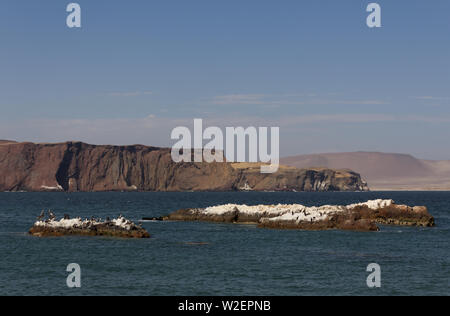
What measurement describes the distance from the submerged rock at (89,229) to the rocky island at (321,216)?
67.0ft

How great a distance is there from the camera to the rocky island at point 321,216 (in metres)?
70.2

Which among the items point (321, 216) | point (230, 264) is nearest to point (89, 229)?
point (230, 264)

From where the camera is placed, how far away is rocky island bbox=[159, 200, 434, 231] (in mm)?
70188

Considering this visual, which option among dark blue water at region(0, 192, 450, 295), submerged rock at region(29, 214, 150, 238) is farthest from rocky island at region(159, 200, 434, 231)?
submerged rock at region(29, 214, 150, 238)

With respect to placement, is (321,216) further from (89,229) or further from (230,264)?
(230,264)

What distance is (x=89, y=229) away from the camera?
59.6 meters

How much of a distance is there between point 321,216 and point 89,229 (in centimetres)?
2839

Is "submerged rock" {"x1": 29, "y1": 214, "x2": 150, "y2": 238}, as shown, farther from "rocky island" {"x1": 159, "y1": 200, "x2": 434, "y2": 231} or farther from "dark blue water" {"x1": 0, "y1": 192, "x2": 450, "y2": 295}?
"rocky island" {"x1": 159, "y1": 200, "x2": 434, "y2": 231}

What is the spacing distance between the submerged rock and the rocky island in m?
20.4

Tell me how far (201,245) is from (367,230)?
23939mm

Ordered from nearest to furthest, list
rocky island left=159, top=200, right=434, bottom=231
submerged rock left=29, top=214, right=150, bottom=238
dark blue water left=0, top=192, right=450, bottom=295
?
dark blue water left=0, top=192, right=450, bottom=295 → submerged rock left=29, top=214, right=150, bottom=238 → rocky island left=159, top=200, right=434, bottom=231

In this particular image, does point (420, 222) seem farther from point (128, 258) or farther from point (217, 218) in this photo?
point (128, 258)

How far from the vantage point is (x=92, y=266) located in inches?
1566

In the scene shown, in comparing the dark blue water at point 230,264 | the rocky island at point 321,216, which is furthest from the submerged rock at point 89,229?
the rocky island at point 321,216
